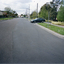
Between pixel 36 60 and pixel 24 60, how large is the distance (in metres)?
0.53

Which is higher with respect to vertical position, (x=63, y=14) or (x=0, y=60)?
(x=63, y=14)

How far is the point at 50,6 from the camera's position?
47.5m

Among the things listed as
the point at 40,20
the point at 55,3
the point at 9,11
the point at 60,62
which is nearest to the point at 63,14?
the point at 40,20

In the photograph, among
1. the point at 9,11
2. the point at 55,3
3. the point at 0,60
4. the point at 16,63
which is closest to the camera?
the point at 16,63

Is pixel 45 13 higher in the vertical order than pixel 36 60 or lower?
higher

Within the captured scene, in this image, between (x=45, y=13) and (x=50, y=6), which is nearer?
(x=45, y=13)

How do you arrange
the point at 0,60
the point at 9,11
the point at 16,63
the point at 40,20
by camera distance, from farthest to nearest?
the point at 9,11, the point at 40,20, the point at 0,60, the point at 16,63

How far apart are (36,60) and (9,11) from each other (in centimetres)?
8174

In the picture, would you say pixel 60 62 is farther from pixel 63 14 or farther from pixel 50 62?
pixel 63 14

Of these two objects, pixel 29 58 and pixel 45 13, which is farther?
pixel 45 13

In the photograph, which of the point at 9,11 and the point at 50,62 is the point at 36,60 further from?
the point at 9,11

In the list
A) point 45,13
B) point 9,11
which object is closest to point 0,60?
point 45,13

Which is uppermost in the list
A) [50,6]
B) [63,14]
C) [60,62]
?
[50,6]

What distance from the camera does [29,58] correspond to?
13.6 ft
